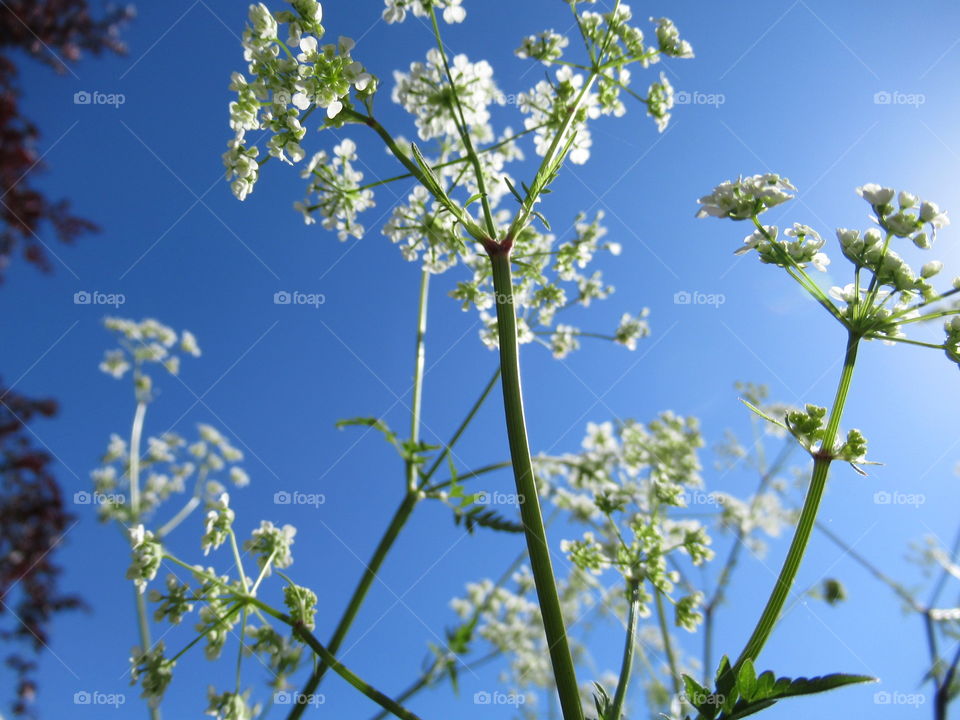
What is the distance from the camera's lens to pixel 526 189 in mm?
1875

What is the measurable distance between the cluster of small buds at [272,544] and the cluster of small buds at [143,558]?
344 millimetres

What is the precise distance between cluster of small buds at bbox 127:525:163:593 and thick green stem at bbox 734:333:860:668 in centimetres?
206

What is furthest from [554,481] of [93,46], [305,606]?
[93,46]

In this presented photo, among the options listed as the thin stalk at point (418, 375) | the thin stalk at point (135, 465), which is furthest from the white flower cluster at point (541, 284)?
the thin stalk at point (135, 465)

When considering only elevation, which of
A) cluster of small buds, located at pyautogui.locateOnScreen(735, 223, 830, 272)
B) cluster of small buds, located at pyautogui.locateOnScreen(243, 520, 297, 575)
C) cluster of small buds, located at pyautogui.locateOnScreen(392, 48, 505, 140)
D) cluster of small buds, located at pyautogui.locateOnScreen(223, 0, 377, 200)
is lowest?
cluster of small buds, located at pyautogui.locateOnScreen(243, 520, 297, 575)

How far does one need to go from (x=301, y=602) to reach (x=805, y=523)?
158 cm

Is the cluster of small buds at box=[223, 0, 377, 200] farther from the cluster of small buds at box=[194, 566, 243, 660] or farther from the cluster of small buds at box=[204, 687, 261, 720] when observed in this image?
the cluster of small buds at box=[204, 687, 261, 720]

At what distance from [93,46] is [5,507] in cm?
436

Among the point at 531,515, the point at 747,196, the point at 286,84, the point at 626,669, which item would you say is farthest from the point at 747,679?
the point at 286,84

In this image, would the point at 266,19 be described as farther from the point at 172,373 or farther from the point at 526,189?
the point at 172,373

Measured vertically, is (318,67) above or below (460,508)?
above

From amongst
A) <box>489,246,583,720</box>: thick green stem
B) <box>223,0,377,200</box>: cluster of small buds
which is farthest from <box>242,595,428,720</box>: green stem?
<box>223,0,377,200</box>: cluster of small buds

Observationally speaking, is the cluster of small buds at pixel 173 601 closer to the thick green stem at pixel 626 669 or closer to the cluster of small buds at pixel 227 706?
the cluster of small buds at pixel 227 706

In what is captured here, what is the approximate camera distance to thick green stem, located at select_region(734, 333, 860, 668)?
54.2 inches
